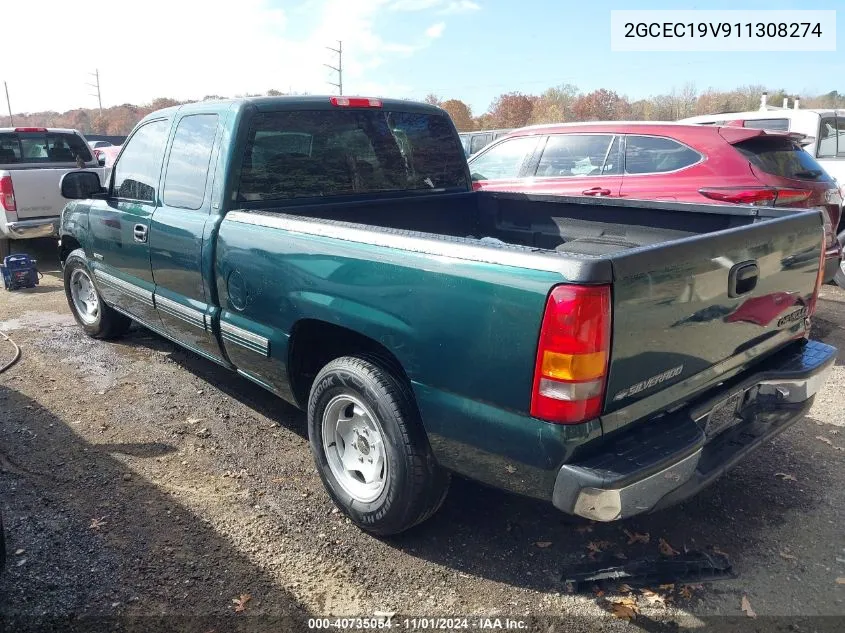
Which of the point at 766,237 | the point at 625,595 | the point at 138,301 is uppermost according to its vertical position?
the point at 766,237

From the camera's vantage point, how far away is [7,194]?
26.6 ft

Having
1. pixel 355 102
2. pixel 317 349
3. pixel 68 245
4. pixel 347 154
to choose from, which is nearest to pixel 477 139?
pixel 68 245

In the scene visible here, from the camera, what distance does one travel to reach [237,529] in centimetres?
304

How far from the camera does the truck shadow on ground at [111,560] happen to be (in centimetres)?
250

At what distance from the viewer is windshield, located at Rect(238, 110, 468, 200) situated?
3.62 meters

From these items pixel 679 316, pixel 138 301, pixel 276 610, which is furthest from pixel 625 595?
pixel 138 301

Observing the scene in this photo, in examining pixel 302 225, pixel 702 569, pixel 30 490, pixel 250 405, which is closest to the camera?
pixel 702 569

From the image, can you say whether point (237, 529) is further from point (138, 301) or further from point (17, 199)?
point (17, 199)

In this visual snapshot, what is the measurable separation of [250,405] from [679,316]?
302cm

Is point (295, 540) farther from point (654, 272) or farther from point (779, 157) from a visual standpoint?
point (779, 157)

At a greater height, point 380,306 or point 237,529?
point 380,306

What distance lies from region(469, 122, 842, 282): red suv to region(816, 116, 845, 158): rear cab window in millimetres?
2256

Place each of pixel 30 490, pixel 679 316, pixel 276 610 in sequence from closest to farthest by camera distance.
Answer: pixel 679 316
pixel 276 610
pixel 30 490

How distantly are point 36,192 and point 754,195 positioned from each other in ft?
27.3
